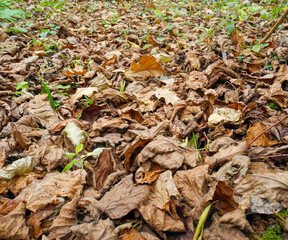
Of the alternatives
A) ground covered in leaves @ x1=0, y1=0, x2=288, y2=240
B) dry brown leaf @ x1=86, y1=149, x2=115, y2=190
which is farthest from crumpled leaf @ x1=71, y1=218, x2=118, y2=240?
dry brown leaf @ x1=86, y1=149, x2=115, y2=190

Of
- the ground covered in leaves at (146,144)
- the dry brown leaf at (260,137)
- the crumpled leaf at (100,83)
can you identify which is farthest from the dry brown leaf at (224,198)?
the crumpled leaf at (100,83)

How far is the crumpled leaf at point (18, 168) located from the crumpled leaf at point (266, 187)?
4.86 ft

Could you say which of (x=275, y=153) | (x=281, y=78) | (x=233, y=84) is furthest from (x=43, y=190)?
(x=281, y=78)

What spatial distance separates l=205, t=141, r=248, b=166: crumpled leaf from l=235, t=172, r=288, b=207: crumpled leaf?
8.5 inches

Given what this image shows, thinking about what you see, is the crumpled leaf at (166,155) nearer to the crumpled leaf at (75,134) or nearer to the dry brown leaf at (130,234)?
the dry brown leaf at (130,234)

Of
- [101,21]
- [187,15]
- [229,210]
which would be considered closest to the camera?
[229,210]

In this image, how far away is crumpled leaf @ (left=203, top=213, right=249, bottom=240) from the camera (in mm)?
978

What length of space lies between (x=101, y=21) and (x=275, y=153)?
218 inches

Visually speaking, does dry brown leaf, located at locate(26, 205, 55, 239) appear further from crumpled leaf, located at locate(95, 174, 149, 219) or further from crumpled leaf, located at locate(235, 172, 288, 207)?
crumpled leaf, located at locate(235, 172, 288, 207)

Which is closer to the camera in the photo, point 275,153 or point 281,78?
point 275,153

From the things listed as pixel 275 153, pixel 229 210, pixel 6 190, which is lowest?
pixel 6 190

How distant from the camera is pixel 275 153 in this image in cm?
134

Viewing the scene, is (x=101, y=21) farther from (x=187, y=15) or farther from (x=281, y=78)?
(x=281, y=78)

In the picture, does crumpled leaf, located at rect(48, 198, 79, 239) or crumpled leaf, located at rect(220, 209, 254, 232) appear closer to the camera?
crumpled leaf, located at rect(220, 209, 254, 232)
